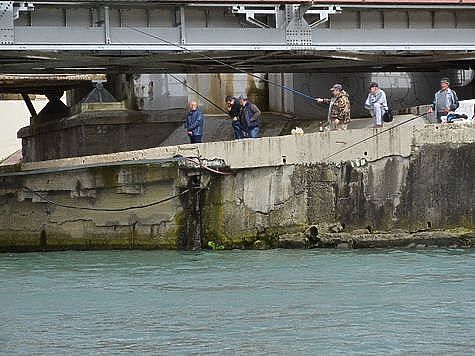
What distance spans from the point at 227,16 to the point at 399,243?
624 centimetres

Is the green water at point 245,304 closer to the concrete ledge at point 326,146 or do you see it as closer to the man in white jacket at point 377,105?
the concrete ledge at point 326,146

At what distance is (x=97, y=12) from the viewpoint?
2422 cm

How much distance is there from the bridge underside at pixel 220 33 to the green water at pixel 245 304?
466cm

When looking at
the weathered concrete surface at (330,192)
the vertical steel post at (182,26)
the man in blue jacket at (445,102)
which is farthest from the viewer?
the vertical steel post at (182,26)

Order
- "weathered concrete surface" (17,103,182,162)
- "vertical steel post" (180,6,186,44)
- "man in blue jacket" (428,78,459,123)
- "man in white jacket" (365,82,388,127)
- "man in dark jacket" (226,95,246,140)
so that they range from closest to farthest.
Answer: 1. "man in white jacket" (365,82,388,127)
2. "man in blue jacket" (428,78,459,123)
3. "vertical steel post" (180,6,186,44)
4. "man in dark jacket" (226,95,246,140)
5. "weathered concrete surface" (17,103,182,162)

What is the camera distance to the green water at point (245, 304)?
13039 mm

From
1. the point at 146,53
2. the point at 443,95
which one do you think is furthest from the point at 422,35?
the point at 146,53

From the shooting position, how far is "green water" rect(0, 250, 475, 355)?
42.8 feet

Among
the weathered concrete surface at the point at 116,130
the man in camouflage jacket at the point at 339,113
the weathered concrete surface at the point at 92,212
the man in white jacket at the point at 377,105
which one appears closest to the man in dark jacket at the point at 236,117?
the man in camouflage jacket at the point at 339,113

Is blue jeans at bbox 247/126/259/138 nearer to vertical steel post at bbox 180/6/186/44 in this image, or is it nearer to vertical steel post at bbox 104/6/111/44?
vertical steel post at bbox 180/6/186/44

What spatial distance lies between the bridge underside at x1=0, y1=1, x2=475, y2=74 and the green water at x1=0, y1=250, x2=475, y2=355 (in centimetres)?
466

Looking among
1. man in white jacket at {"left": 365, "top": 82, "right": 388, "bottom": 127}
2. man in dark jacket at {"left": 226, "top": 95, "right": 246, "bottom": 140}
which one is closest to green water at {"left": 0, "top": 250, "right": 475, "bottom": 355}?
man in white jacket at {"left": 365, "top": 82, "right": 388, "bottom": 127}

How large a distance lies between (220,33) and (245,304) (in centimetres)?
1041

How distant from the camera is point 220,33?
82.0 ft
